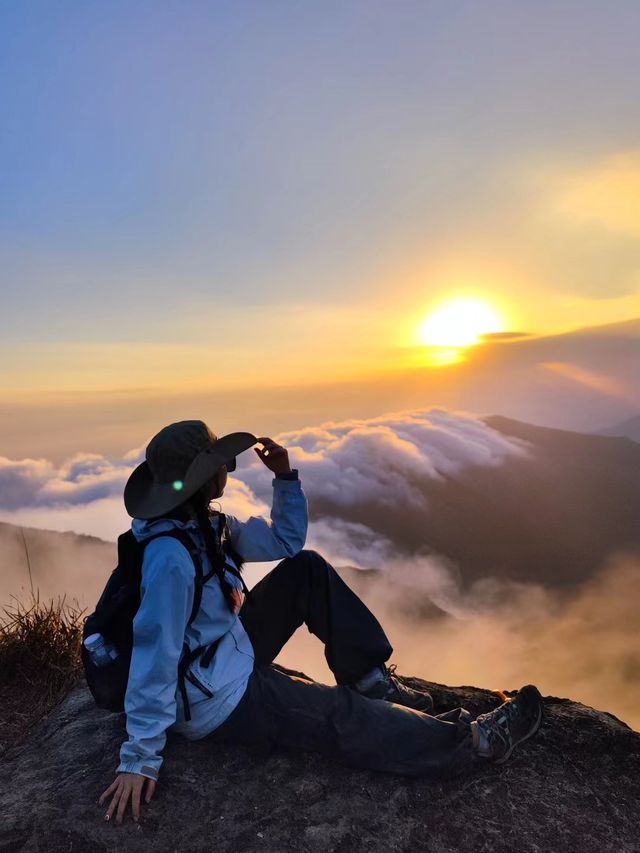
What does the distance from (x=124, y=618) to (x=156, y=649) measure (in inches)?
14.3

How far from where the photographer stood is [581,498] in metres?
126

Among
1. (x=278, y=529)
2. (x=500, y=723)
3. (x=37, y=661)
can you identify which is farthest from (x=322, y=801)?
(x=37, y=661)

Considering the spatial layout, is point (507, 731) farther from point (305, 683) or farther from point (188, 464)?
point (188, 464)

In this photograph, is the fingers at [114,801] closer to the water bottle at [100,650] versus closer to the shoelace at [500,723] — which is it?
the water bottle at [100,650]

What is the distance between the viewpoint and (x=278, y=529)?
3822mm

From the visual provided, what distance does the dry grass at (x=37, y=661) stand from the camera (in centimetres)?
529

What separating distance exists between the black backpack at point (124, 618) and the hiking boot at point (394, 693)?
40.8 inches

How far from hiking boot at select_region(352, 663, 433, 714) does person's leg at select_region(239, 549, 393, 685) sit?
4.2 inches

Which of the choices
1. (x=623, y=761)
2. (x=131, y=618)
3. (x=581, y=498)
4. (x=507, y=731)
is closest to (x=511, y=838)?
(x=507, y=731)

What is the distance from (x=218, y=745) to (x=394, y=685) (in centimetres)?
110

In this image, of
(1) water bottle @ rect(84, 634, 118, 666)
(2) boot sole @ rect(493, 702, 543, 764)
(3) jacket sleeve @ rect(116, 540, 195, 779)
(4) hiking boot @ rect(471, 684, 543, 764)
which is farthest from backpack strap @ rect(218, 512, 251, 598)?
(2) boot sole @ rect(493, 702, 543, 764)

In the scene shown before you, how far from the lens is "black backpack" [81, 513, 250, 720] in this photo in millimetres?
3234

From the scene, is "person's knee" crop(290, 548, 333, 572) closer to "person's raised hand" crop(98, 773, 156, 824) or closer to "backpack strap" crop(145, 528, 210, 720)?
"backpack strap" crop(145, 528, 210, 720)

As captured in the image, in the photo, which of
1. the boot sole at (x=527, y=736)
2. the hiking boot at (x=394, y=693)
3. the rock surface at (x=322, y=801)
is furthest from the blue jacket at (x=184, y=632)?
the boot sole at (x=527, y=736)
